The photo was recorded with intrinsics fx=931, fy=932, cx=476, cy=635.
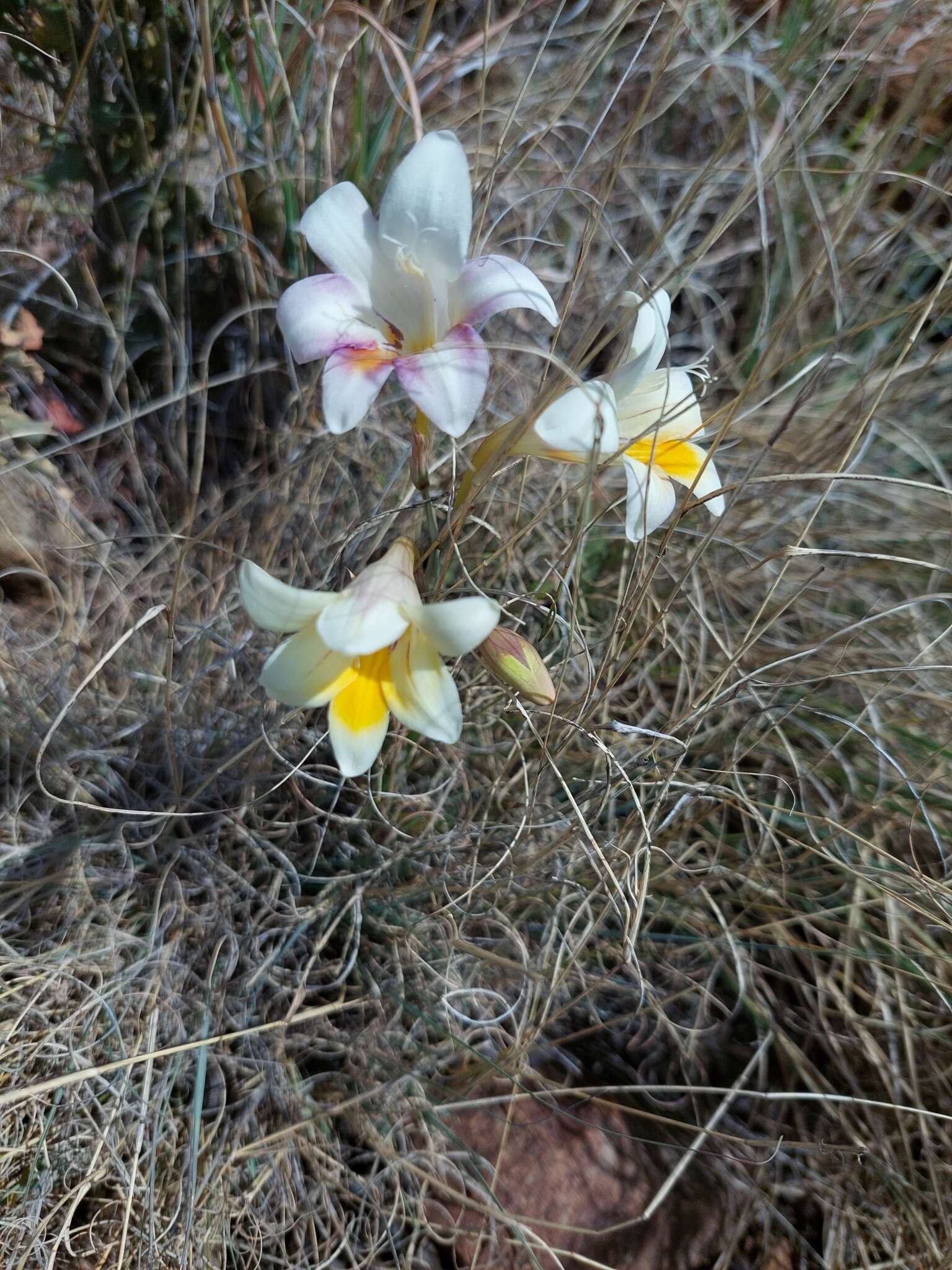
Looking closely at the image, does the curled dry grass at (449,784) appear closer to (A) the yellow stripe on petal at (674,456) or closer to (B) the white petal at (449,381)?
(A) the yellow stripe on petal at (674,456)

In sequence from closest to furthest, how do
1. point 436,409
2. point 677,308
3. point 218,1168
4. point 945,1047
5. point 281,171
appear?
point 436,409
point 218,1168
point 945,1047
point 281,171
point 677,308

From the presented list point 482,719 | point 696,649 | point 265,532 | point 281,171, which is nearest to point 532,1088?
point 482,719

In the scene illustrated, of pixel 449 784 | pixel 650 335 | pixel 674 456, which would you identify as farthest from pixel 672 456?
pixel 449 784

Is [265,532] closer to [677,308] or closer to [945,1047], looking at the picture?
[677,308]

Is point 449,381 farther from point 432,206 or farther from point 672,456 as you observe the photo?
point 672,456

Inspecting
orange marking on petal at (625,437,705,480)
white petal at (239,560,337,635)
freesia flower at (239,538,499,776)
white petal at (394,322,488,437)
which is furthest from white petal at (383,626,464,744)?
orange marking on petal at (625,437,705,480)

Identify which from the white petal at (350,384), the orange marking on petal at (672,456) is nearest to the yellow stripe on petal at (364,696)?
the white petal at (350,384)

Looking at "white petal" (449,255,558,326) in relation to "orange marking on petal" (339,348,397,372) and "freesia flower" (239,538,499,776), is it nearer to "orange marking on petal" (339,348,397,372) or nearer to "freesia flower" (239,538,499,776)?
"orange marking on petal" (339,348,397,372)
